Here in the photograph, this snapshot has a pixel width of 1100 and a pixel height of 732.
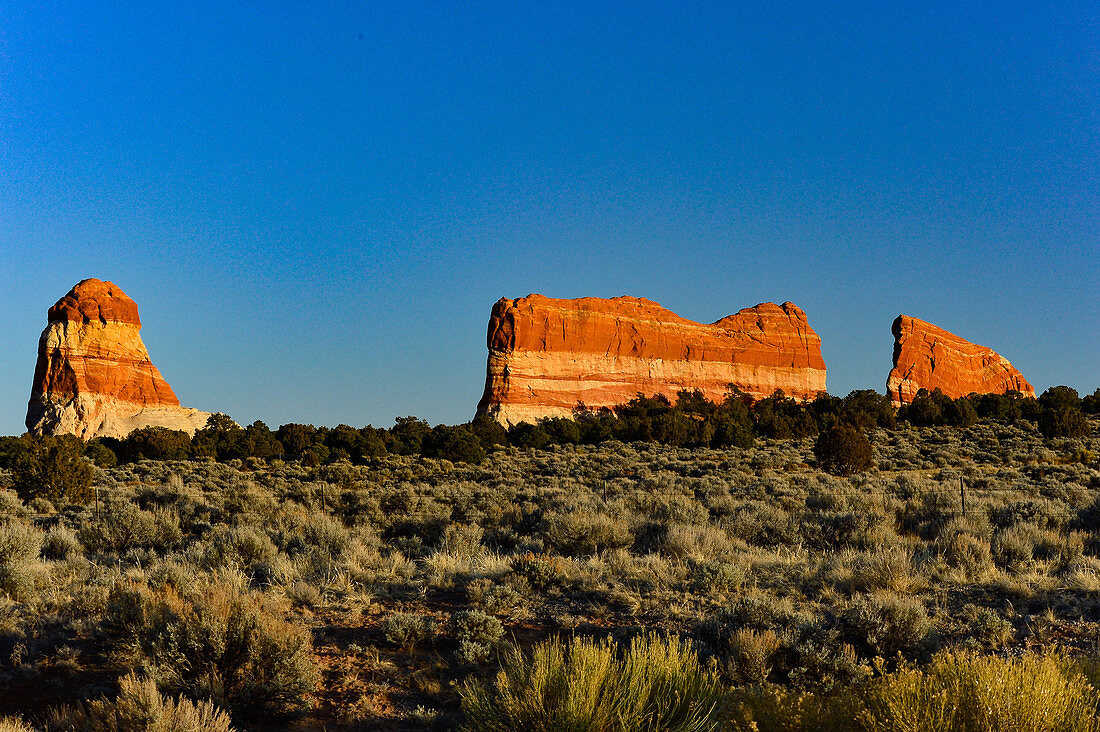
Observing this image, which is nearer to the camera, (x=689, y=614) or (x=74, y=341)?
(x=689, y=614)

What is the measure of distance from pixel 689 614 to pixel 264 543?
272 inches

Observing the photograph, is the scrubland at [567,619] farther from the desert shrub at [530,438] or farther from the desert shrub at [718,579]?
the desert shrub at [530,438]

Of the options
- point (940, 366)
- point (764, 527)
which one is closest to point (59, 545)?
point (764, 527)

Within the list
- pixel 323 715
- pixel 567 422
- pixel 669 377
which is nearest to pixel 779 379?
pixel 669 377

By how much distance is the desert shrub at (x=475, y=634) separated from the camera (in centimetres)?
653

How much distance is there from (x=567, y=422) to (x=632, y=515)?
38.3m

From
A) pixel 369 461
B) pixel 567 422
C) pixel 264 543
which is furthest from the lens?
pixel 567 422

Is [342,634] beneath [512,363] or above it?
beneath

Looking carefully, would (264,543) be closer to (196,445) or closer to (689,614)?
(689,614)

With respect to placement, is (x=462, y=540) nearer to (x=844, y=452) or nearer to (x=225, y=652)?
(x=225, y=652)

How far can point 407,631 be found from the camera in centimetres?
706

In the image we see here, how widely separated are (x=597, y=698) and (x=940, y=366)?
8915cm

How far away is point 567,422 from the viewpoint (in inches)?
2084

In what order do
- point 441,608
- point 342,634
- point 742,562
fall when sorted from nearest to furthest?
point 342,634
point 441,608
point 742,562
